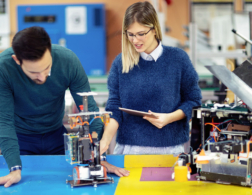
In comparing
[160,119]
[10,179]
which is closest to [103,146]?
[160,119]

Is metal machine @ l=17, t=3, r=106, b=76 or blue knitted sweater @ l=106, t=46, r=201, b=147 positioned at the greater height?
metal machine @ l=17, t=3, r=106, b=76

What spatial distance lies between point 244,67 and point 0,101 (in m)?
1.03

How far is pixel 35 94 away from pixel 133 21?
0.58 m

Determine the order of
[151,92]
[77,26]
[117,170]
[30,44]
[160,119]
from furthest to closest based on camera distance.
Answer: [77,26] → [151,92] → [160,119] → [117,170] → [30,44]

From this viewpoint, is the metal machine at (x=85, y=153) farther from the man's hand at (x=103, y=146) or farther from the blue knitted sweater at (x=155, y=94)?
the blue knitted sweater at (x=155, y=94)

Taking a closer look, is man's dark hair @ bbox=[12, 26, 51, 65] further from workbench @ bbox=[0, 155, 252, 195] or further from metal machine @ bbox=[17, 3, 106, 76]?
metal machine @ bbox=[17, 3, 106, 76]

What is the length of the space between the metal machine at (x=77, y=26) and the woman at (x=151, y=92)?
384 cm

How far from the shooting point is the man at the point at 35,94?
126 cm

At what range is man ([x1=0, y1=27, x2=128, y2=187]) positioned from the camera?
4.13ft

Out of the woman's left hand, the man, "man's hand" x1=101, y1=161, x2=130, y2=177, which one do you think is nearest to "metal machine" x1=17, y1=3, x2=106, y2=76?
the man

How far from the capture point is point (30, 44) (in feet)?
4.00

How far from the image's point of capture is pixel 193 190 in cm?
118

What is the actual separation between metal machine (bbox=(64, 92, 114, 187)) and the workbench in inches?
1.2

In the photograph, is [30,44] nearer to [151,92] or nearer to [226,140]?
[151,92]
